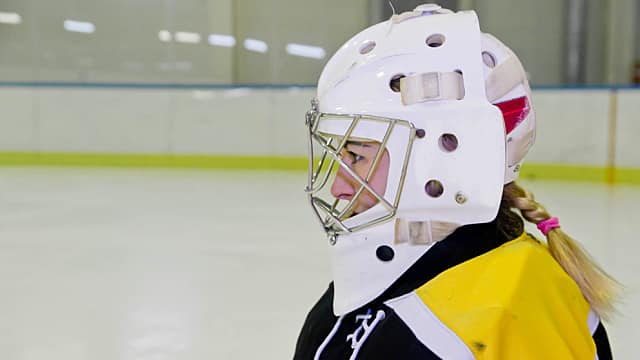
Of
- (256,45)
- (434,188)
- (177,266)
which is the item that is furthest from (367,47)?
(256,45)

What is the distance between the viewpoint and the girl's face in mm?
868

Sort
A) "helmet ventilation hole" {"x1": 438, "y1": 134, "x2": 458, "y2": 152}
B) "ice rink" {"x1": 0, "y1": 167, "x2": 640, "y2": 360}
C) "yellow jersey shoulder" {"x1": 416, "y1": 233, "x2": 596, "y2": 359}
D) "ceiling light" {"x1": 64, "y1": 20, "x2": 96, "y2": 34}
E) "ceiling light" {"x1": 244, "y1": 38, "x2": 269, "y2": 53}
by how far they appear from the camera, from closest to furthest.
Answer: "yellow jersey shoulder" {"x1": 416, "y1": 233, "x2": 596, "y2": 359}, "helmet ventilation hole" {"x1": 438, "y1": 134, "x2": 458, "y2": 152}, "ice rink" {"x1": 0, "y1": 167, "x2": 640, "y2": 360}, "ceiling light" {"x1": 64, "y1": 20, "x2": 96, "y2": 34}, "ceiling light" {"x1": 244, "y1": 38, "x2": 269, "y2": 53}

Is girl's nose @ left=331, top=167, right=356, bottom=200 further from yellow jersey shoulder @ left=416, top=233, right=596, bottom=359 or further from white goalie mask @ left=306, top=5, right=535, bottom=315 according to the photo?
yellow jersey shoulder @ left=416, top=233, right=596, bottom=359

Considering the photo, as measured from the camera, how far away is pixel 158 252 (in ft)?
9.99

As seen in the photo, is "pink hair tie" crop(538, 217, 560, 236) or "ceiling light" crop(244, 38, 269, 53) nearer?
"pink hair tie" crop(538, 217, 560, 236)

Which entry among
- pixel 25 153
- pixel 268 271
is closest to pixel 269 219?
pixel 268 271

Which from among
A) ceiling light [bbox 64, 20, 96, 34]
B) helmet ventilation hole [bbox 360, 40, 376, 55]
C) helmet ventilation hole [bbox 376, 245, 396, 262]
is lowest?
helmet ventilation hole [bbox 376, 245, 396, 262]

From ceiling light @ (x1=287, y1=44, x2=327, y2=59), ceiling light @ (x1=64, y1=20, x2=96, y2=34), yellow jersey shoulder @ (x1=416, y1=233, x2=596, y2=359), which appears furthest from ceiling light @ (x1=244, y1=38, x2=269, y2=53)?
yellow jersey shoulder @ (x1=416, y1=233, x2=596, y2=359)

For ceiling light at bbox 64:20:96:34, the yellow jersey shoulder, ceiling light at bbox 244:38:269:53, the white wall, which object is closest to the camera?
the yellow jersey shoulder

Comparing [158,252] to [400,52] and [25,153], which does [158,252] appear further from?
[25,153]

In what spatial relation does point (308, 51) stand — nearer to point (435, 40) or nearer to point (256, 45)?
point (256, 45)

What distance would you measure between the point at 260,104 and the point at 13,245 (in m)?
3.65

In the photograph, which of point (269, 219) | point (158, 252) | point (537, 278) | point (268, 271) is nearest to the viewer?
point (537, 278)

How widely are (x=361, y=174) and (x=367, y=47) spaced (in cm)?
14
